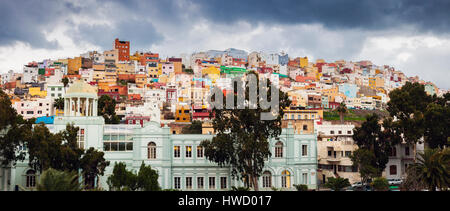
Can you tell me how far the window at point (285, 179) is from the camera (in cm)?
4547

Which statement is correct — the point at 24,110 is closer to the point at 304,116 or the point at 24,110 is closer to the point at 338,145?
the point at 304,116

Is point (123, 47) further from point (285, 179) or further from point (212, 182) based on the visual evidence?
point (285, 179)

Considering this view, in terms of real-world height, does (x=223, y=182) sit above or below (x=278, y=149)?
below

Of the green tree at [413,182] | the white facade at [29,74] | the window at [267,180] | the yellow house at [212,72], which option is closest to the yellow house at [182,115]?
the yellow house at [212,72]

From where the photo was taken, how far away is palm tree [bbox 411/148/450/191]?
34469 mm

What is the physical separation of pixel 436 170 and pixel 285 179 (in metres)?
14.4

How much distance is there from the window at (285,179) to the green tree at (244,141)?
395 cm

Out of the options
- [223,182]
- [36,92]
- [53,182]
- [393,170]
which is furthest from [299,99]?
[53,182]

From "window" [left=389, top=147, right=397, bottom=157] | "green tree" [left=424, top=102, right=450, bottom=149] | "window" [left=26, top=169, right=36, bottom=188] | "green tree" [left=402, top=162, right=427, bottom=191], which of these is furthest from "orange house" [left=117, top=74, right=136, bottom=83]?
"green tree" [left=402, top=162, right=427, bottom=191]

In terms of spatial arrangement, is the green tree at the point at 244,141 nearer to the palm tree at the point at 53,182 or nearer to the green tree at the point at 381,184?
the green tree at the point at 381,184

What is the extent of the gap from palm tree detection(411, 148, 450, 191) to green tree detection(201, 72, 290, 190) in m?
12.0

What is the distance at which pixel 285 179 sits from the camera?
1793 inches
